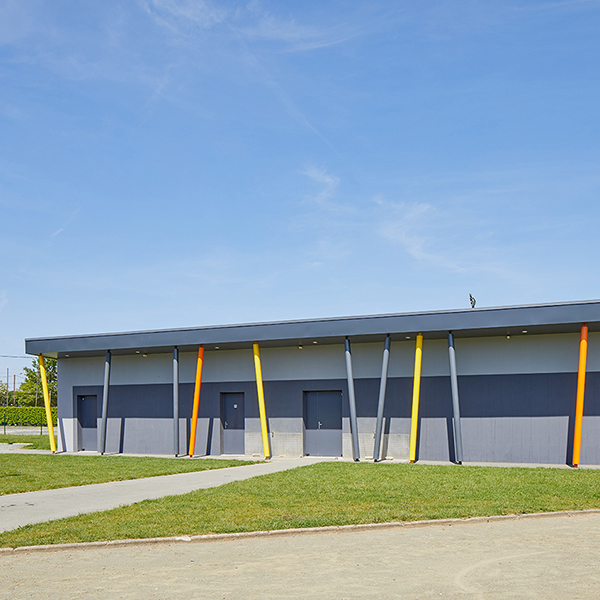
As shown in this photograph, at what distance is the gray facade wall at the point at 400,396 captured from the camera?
2130 cm

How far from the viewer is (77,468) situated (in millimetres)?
20438

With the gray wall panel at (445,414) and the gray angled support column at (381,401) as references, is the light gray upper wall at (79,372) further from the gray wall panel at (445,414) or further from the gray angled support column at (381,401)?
the gray angled support column at (381,401)

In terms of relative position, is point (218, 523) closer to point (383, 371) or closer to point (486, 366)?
point (383, 371)

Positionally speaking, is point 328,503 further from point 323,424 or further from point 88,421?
point 88,421

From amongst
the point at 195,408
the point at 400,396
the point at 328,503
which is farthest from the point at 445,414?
the point at 328,503

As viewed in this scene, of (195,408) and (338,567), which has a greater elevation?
(195,408)

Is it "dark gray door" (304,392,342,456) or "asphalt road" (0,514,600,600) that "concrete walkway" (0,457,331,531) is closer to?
"asphalt road" (0,514,600,600)

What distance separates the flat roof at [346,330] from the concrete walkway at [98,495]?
17.7 feet

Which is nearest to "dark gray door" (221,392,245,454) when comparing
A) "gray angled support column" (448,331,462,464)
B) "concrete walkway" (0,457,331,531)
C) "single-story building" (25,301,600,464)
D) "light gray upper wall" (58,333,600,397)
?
"single-story building" (25,301,600,464)

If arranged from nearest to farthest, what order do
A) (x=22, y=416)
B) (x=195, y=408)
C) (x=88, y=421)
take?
(x=195, y=408) → (x=88, y=421) → (x=22, y=416)

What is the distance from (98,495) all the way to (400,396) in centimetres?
1202

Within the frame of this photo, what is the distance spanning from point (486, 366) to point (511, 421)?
6.39 ft

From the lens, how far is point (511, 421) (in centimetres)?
2173

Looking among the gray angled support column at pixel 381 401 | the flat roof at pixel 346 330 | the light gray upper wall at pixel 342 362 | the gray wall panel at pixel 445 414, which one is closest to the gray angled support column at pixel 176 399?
the flat roof at pixel 346 330
